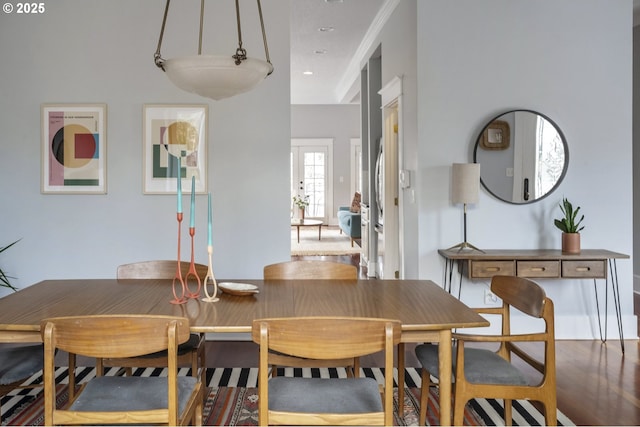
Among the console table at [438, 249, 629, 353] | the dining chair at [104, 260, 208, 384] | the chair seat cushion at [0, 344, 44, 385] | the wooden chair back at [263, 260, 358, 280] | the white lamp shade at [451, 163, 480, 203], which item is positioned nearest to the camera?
the chair seat cushion at [0, 344, 44, 385]

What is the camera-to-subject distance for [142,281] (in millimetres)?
2584

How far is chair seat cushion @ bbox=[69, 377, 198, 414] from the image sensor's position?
1.76 m

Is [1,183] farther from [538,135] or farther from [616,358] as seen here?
[616,358]

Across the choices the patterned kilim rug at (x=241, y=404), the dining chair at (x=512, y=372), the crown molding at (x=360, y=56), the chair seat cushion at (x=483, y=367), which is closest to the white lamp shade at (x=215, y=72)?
the dining chair at (x=512, y=372)

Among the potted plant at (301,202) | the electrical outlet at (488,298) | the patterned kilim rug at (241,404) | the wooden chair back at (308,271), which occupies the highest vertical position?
the potted plant at (301,202)

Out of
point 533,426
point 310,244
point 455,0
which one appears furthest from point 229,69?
point 310,244

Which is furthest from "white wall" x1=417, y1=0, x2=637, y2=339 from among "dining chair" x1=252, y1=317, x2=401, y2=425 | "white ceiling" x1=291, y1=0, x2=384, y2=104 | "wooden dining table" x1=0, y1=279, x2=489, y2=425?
"dining chair" x1=252, y1=317, x2=401, y2=425

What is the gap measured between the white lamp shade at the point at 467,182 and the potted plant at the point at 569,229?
67cm

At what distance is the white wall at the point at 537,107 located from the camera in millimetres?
3865

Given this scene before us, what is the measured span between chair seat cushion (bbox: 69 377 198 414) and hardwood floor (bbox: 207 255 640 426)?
141 cm

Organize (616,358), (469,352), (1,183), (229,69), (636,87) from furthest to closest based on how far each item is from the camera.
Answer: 1. (636,87)
2. (1,183)
3. (616,358)
4. (469,352)
5. (229,69)

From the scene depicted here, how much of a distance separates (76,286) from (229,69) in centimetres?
126

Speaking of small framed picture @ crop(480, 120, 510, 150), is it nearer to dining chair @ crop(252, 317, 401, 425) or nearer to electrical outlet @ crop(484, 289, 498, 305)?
electrical outlet @ crop(484, 289, 498, 305)

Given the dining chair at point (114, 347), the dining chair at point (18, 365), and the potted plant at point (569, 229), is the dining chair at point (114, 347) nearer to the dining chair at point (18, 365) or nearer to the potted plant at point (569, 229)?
the dining chair at point (18, 365)
